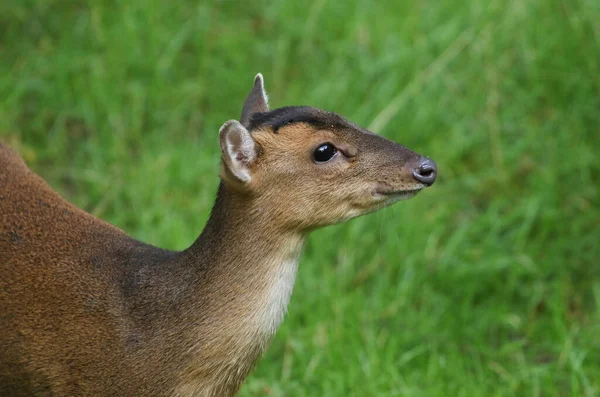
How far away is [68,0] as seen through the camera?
741 cm

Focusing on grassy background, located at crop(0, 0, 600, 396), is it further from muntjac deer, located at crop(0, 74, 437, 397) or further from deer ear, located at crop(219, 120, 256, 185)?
deer ear, located at crop(219, 120, 256, 185)

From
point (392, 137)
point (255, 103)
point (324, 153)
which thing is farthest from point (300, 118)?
point (392, 137)

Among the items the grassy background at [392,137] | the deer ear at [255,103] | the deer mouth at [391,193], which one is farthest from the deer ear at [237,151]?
the grassy background at [392,137]

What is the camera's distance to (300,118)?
4016mm

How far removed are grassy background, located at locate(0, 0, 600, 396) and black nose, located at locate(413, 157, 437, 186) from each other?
1426mm

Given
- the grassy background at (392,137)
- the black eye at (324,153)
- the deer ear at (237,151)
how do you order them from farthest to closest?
1. the grassy background at (392,137)
2. the black eye at (324,153)
3. the deer ear at (237,151)

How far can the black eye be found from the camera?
402cm

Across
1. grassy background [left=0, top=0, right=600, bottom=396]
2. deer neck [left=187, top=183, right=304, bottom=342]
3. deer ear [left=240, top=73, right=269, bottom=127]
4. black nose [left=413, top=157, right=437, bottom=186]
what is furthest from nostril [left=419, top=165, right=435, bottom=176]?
grassy background [left=0, top=0, right=600, bottom=396]

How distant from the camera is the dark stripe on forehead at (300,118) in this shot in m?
4.02

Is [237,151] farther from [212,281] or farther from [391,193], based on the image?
[391,193]

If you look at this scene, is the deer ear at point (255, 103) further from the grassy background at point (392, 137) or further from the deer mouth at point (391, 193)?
the grassy background at point (392, 137)

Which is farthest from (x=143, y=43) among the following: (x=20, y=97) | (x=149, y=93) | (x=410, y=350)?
(x=410, y=350)

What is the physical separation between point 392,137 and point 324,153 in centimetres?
272

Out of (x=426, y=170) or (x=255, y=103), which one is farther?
(x=255, y=103)
